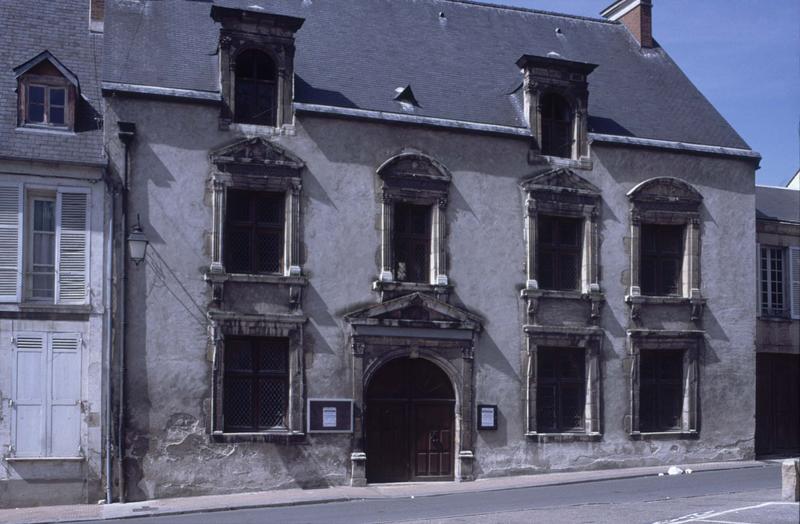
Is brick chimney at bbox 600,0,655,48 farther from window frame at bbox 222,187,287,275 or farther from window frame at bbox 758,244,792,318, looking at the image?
window frame at bbox 222,187,287,275

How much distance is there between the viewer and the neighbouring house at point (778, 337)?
24000 mm

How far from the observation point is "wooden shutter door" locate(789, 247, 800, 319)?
24281mm

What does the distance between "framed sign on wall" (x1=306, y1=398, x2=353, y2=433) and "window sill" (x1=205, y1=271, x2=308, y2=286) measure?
2.08 metres

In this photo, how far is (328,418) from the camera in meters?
19.4

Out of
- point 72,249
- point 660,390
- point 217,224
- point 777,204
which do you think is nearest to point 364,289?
point 217,224

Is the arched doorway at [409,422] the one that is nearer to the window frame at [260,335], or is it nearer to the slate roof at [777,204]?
the window frame at [260,335]

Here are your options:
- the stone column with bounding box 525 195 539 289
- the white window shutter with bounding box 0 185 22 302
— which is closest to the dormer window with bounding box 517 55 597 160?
the stone column with bounding box 525 195 539 289

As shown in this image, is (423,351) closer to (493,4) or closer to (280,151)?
(280,151)

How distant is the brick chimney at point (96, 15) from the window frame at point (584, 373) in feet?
32.0

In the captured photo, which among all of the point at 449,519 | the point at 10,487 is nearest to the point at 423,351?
the point at 449,519

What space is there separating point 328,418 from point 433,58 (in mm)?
7763

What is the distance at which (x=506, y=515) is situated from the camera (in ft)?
50.1

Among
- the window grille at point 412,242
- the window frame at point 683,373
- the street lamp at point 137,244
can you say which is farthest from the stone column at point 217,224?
the window frame at point 683,373

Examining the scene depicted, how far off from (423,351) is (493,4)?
28.8 feet
